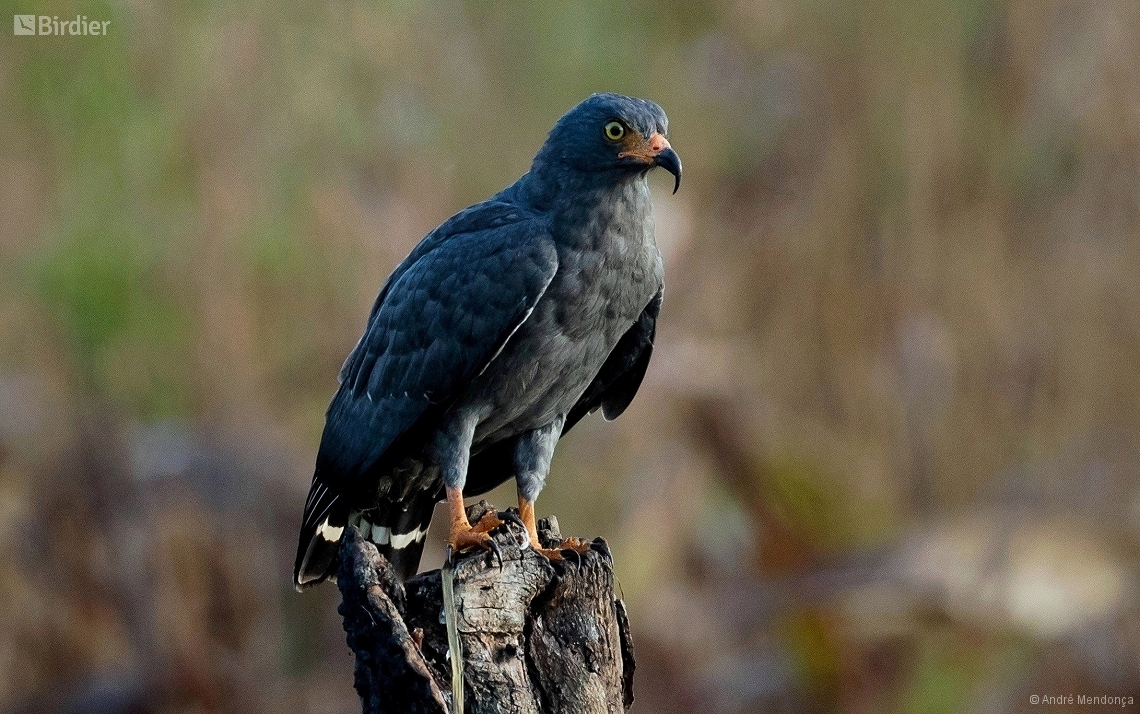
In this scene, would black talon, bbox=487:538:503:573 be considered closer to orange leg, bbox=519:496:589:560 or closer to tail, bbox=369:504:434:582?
orange leg, bbox=519:496:589:560

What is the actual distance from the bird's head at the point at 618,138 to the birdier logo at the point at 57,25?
5.36 metres

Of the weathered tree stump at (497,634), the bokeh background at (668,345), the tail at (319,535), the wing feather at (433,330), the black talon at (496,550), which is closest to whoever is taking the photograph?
the weathered tree stump at (497,634)

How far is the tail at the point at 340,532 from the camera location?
449 centimetres

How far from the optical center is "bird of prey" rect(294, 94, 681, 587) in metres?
4.21

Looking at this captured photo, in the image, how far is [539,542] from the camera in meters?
4.32

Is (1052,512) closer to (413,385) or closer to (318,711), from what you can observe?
(318,711)

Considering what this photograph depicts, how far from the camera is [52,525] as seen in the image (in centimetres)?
818

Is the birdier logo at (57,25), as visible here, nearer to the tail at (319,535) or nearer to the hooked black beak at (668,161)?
the tail at (319,535)

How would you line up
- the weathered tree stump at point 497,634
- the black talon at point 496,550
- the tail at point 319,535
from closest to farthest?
the weathered tree stump at point 497,634
the black talon at point 496,550
the tail at point 319,535

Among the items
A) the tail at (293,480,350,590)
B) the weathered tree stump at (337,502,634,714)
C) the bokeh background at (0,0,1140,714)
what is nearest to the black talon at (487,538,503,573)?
the weathered tree stump at (337,502,634,714)

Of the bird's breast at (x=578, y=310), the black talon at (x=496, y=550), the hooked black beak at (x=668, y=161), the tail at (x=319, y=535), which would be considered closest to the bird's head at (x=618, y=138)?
the hooked black beak at (x=668, y=161)

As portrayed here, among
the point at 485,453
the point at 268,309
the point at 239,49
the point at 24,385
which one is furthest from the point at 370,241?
the point at 485,453

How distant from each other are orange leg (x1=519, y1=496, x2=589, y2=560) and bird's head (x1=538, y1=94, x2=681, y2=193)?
118cm

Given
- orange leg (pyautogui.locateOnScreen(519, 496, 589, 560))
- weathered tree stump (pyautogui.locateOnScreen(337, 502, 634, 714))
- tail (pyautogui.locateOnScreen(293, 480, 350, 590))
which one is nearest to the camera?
weathered tree stump (pyautogui.locateOnScreen(337, 502, 634, 714))
